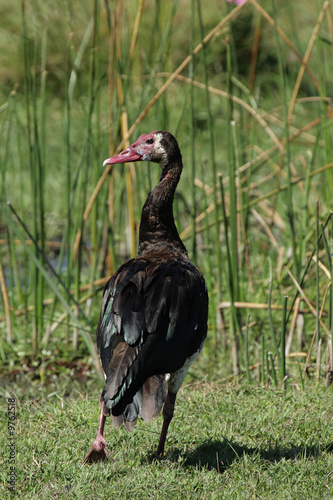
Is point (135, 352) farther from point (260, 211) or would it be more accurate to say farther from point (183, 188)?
point (183, 188)

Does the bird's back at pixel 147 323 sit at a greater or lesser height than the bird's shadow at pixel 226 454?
greater

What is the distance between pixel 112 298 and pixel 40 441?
72 centimetres

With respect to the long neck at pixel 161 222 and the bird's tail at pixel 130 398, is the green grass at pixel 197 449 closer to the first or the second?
the bird's tail at pixel 130 398

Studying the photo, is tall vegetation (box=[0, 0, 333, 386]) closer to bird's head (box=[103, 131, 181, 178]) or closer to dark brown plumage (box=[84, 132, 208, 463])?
bird's head (box=[103, 131, 181, 178])

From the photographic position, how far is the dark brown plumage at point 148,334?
275 cm

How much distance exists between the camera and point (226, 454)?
3.07 meters

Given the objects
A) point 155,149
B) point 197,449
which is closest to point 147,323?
point 197,449

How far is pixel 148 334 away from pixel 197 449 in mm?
656

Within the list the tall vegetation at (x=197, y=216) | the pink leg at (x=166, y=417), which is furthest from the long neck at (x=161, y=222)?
the pink leg at (x=166, y=417)

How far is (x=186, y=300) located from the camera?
3.08 m

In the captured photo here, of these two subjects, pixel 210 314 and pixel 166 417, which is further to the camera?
pixel 210 314

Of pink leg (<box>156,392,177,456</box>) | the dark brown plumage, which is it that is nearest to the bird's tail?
the dark brown plumage

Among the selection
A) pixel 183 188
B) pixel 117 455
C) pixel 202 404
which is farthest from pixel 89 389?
pixel 183 188

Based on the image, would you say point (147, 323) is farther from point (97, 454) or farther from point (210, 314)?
point (210, 314)
